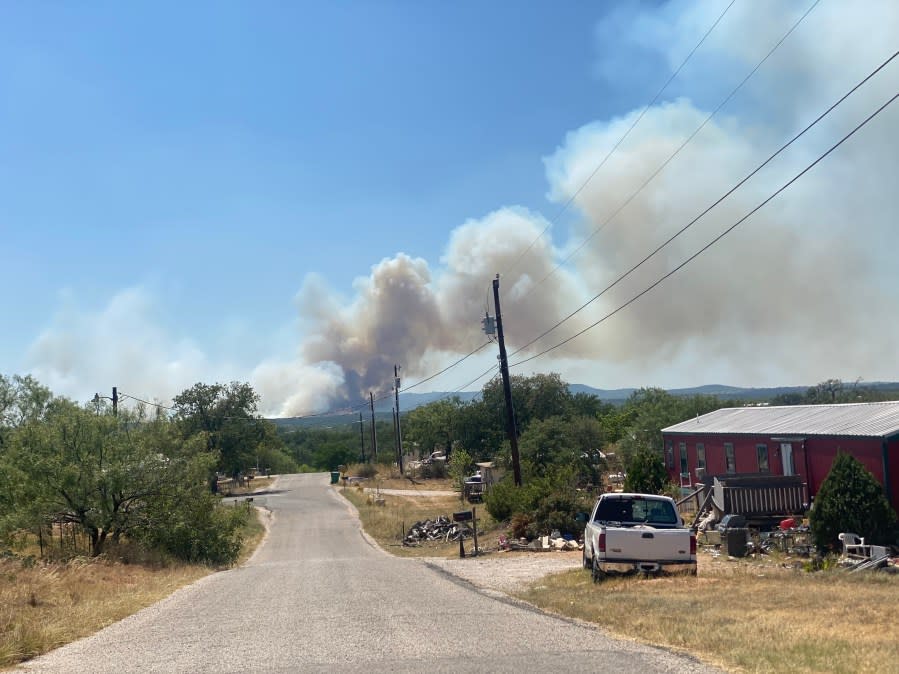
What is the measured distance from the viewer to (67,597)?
1605cm

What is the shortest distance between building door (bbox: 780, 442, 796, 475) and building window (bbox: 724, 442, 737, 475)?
443 cm

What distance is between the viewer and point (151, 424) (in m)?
33.1

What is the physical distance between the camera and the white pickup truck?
54.0 feet

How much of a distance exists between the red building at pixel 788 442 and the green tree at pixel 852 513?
142 inches

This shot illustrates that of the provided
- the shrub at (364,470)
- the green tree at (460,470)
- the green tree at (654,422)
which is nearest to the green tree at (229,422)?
the shrub at (364,470)

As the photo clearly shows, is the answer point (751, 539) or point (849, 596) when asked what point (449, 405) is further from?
point (849, 596)

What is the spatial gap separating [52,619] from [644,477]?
28994 mm

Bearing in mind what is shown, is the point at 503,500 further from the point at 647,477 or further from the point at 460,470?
the point at 460,470

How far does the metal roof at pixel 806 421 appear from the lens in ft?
88.7

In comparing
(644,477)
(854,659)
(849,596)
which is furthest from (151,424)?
(854,659)

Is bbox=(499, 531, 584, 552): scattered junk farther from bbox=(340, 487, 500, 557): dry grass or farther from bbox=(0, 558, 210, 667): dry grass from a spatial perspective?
bbox=(0, 558, 210, 667): dry grass

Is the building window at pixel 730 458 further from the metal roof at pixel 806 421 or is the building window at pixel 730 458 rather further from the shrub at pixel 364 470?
the shrub at pixel 364 470

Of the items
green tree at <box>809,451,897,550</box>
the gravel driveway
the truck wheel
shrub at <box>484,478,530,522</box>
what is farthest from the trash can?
shrub at <box>484,478,530,522</box>

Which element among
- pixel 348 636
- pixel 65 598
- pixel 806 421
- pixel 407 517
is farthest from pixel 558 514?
pixel 407 517
